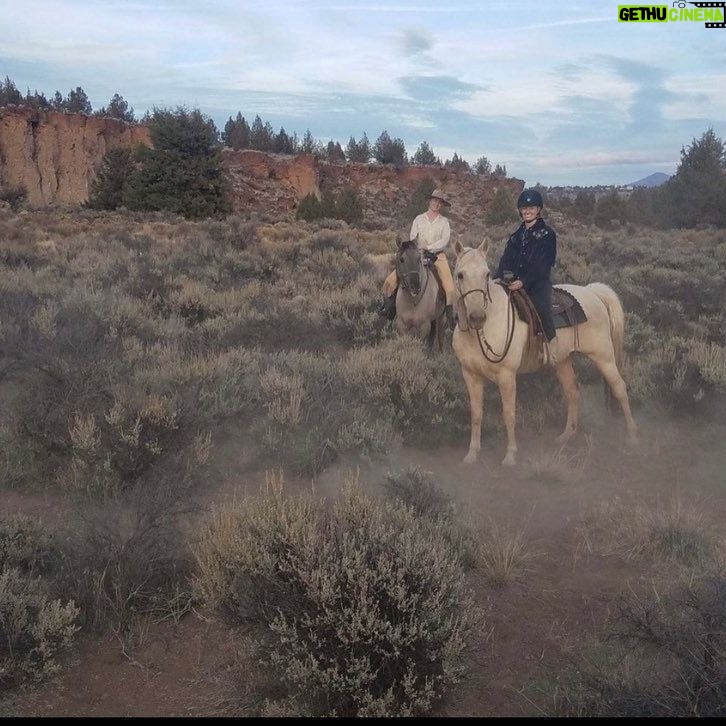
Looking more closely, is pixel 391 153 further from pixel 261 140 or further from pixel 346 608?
pixel 346 608

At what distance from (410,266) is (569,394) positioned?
2.83 m

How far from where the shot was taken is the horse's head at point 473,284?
245 inches

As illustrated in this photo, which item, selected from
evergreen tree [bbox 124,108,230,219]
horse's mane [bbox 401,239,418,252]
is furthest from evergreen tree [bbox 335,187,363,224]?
horse's mane [bbox 401,239,418,252]

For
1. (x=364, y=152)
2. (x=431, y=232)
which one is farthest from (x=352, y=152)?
(x=431, y=232)

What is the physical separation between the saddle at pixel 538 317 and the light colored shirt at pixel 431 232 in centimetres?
273

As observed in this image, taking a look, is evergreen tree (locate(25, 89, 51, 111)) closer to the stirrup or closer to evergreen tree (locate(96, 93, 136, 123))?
evergreen tree (locate(96, 93, 136, 123))

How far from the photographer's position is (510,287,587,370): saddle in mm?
6855

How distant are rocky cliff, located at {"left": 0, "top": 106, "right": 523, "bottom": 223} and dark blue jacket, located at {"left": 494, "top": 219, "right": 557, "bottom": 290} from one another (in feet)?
140

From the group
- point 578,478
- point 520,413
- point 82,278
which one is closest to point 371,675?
point 578,478

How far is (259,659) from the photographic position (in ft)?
10.7

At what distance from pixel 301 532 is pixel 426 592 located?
70cm

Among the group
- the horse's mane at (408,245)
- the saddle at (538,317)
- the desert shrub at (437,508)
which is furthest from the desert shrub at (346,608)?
the horse's mane at (408,245)

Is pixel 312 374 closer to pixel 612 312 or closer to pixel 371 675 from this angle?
pixel 612 312

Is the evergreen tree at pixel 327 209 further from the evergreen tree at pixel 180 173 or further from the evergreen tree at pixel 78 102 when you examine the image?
the evergreen tree at pixel 78 102
